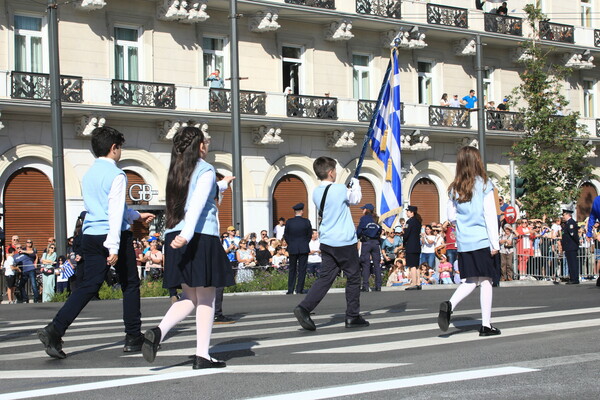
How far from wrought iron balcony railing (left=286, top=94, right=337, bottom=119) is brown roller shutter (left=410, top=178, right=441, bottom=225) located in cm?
512

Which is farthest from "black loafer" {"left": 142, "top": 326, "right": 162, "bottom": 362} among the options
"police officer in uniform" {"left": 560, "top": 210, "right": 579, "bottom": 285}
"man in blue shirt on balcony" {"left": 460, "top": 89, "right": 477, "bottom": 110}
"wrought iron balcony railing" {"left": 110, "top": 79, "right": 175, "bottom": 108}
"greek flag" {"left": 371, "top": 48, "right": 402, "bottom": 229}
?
"man in blue shirt on balcony" {"left": 460, "top": 89, "right": 477, "bottom": 110}

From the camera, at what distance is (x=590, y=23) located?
4228 cm

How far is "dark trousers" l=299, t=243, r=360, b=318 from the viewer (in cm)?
1001

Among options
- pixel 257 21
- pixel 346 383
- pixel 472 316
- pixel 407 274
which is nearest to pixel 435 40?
pixel 257 21

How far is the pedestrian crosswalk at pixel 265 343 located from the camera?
689 cm

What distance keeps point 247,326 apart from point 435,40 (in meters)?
28.1

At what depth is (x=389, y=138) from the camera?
18.9 meters

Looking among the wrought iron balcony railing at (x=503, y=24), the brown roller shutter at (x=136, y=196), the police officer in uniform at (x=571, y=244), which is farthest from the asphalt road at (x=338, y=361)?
the wrought iron balcony railing at (x=503, y=24)

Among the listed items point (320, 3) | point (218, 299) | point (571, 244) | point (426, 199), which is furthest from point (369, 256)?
point (426, 199)

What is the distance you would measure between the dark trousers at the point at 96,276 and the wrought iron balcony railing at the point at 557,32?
3314cm

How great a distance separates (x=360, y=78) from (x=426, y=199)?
5.24 metres

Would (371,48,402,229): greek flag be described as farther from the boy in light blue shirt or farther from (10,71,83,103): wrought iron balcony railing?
(10,71,83,103): wrought iron balcony railing

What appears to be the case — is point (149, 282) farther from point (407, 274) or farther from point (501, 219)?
point (501, 219)

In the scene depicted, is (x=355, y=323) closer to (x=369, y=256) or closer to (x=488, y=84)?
(x=369, y=256)
